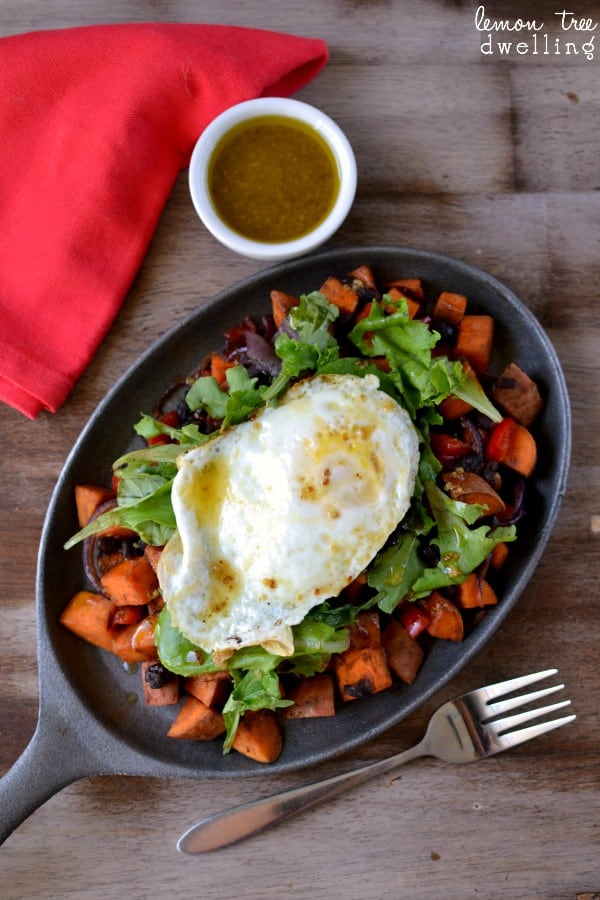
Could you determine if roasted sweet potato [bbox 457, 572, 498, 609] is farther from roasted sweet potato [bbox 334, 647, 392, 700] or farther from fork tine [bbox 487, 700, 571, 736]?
fork tine [bbox 487, 700, 571, 736]

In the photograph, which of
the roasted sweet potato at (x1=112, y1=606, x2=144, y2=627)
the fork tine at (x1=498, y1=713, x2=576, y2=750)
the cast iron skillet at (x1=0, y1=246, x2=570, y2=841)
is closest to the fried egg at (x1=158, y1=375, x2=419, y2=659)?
the roasted sweet potato at (x1=112, y1=606, x2=144, y2=627)

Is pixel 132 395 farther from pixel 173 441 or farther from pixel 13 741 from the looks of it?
pixel 13 741

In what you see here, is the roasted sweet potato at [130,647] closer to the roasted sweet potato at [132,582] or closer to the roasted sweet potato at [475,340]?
the roasted sweet potato at [132,582]

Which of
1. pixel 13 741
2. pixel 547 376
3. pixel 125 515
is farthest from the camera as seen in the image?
pixel 13 741

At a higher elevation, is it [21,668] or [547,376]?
[547,376]

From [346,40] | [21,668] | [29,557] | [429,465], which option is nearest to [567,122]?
[346,40]

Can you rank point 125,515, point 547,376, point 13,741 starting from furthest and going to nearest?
point 13,741 < point 547,376 < point 125,515

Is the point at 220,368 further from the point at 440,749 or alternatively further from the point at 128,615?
the point at 440,749
